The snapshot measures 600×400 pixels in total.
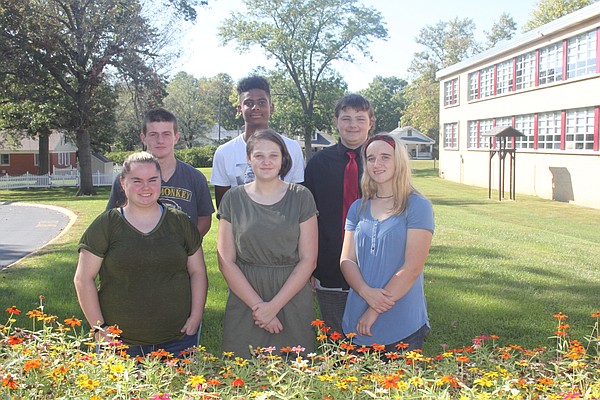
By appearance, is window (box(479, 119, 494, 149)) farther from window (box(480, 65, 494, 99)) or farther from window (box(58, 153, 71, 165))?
window (box(58, 153, 71, 165))

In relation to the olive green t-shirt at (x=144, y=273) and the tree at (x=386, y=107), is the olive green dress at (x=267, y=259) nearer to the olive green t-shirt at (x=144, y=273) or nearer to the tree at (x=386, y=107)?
the olive green t-shirt at (x=144, y=273)

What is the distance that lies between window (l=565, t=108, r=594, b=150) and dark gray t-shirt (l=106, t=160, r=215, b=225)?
2330cm

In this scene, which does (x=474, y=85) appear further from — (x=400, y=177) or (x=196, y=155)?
(x=400, y=177)

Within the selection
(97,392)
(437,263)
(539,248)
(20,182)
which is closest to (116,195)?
(97,392)

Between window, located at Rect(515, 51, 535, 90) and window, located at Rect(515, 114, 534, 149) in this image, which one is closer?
window, located at Rect(515, 51, 535, 90)

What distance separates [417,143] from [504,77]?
2247 inches

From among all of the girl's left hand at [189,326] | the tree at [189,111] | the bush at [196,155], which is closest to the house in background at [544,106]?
the girl's left hand at [189,326]

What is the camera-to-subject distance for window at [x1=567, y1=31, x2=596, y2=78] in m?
23.9

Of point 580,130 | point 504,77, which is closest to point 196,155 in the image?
point 504,77

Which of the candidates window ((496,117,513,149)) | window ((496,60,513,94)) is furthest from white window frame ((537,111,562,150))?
window ((496,60,513,94))

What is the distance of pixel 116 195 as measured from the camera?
13.1ft

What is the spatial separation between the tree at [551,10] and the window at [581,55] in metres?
30.8

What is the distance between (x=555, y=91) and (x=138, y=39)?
19.6 m

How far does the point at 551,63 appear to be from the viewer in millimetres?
27609
